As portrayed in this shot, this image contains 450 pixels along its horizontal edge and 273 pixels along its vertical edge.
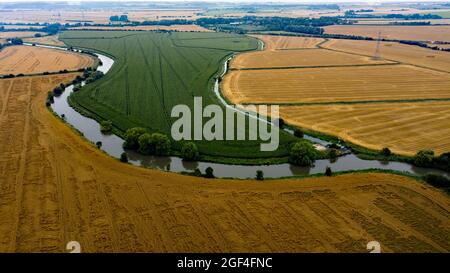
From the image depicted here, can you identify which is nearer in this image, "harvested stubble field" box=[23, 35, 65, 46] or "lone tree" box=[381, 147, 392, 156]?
"lone tree" box=[381, 147, 392, 156]

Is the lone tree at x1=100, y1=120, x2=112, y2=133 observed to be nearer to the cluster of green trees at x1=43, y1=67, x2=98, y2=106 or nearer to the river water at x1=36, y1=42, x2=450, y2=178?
the river water at x1=36, y1=42, x2=450, y2=178

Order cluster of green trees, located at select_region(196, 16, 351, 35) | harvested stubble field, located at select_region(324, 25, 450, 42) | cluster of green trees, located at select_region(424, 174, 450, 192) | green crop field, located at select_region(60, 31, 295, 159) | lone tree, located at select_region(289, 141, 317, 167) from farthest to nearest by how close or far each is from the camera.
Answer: cluster of green trees, located at select_region(196, 16, 351, 35) < harvested stubble field, located at select_region(324, 25, 450, 42) < green crop field, located at select_region(60, 31, 295, 159) < lone tree, located at select_region(289, 141, 317, 167) < cluster of green trees, located at select_region(424, 174, 450, 192)

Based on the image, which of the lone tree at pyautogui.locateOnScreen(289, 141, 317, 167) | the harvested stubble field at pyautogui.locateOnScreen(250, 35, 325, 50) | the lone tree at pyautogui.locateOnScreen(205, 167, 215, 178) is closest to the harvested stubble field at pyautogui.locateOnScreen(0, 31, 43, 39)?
the harvested stubble field at pyautogui.locateOnScreen(250, 35, 325, 50)

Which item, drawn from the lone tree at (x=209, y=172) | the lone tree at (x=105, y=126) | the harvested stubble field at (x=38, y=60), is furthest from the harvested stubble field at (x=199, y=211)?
the harvested stubble field at (x=38, y=60)

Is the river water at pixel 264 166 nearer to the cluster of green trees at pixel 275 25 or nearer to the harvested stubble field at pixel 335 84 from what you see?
the harvested stubble field at pixel 335 84

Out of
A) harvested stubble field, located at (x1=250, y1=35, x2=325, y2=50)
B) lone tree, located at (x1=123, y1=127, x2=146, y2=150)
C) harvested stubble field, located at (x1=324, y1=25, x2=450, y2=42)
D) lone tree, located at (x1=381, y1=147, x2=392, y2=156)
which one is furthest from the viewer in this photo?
harvested stubble field, located at (x1=324, y1=25, x2=450, y2=42)

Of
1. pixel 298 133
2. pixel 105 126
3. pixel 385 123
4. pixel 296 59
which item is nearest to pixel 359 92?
pixel 385 123
